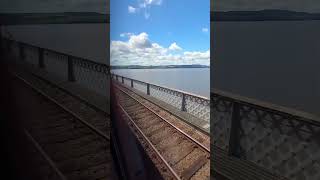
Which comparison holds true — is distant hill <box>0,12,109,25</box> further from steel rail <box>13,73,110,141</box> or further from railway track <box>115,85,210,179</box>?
railway track <box>115,85,210,179</box>

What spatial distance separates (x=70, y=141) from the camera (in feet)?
5.94

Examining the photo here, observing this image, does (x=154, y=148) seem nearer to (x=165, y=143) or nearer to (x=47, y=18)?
(x=165, y=143)

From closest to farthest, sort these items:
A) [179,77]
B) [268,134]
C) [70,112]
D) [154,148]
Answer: [268,134] < [179,77] < [154,148] < [70,112]

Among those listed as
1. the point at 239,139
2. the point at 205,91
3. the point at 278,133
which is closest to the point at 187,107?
the point at 205,91

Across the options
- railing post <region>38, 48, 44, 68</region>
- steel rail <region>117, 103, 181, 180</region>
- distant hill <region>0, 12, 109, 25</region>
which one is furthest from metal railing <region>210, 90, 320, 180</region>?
railing post <region>38, 48, 44, 68</region>

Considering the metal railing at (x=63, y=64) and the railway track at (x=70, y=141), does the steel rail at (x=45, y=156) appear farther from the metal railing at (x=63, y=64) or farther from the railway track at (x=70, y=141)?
the metal railing at (x=63, y=64)

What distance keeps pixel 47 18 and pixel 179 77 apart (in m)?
0.80

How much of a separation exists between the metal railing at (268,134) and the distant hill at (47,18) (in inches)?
31.6

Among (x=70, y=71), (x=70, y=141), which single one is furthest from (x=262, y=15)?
(x=70, y=141)

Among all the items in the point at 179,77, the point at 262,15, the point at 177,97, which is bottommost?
the point at 177,97

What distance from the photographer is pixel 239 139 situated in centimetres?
158

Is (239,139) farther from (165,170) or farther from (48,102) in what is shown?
(48,102)

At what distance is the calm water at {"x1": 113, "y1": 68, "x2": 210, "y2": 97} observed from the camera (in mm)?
1590

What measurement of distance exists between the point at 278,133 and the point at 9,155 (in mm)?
1500
